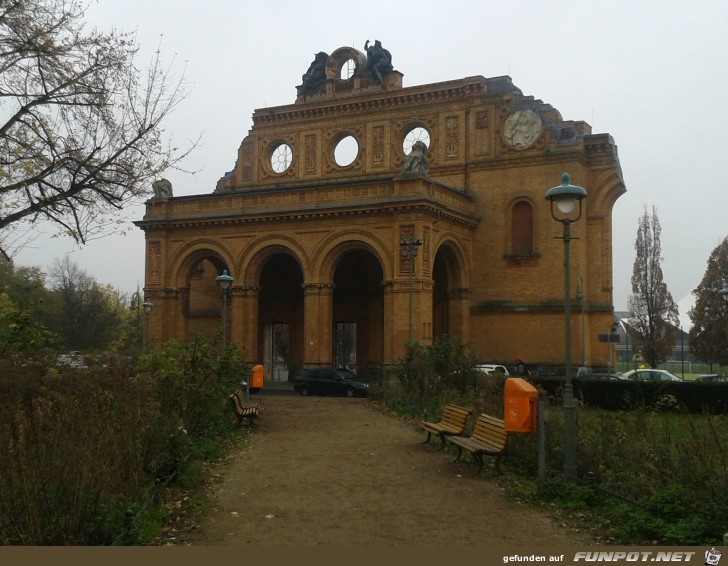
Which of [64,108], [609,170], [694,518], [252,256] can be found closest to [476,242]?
[609,170]

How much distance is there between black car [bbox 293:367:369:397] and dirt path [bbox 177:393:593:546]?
1338cm

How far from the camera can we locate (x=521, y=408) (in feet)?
35.2

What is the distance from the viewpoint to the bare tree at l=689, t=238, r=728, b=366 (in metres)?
50.7

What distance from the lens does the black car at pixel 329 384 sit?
2950 centimetres

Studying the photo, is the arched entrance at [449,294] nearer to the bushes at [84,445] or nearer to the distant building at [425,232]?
the distant building at [425,232]

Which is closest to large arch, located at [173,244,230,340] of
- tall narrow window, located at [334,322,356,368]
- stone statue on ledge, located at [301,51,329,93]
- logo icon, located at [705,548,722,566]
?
stone statue on ledge, located at [301,51,329,93]

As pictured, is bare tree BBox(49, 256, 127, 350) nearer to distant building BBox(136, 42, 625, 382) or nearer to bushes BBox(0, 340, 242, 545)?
distant building BBox(136, 42, 625, 382)

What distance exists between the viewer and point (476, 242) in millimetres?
34656

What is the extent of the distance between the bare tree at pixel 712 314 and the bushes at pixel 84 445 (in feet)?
154

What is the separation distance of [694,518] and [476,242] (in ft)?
90.0

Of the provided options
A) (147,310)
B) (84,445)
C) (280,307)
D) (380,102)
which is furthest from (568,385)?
(280,307)

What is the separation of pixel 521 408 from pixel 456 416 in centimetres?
346

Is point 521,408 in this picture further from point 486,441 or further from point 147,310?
point 147,310

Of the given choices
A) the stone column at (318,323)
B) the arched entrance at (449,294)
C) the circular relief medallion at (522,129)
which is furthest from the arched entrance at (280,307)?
the circular relief medallion at (522,129)
